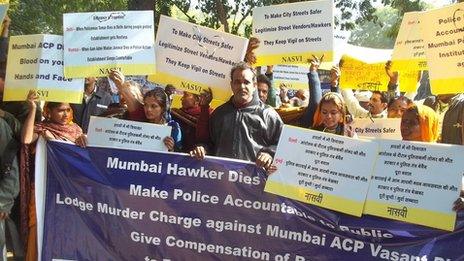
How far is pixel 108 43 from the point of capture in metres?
4.14

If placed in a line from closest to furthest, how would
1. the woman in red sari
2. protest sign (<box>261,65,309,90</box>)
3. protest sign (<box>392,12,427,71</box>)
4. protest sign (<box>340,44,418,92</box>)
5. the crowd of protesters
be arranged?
the crowd of protesters
the woman in red sari
protest sign (<box>392,12,427,71</box>)
protest sign (<box>340,44,418,92</box>)
protest sign (<box>261,65,309,90</box>)

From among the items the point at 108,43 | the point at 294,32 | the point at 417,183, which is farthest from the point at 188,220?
the point at 294,32

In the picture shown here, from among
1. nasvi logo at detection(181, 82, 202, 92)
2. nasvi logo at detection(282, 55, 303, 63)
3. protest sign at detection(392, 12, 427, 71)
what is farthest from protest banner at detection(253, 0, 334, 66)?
protest sign at detection(392, 12, 427, 71)

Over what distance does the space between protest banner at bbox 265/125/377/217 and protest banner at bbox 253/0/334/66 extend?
88cm

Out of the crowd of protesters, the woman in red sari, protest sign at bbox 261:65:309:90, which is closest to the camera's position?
the crowd of protesters

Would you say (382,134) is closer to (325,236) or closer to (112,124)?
(325,236)

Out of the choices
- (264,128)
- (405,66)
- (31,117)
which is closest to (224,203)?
(264,128)

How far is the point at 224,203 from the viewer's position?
12.5ft

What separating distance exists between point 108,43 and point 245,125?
1144 millimetres

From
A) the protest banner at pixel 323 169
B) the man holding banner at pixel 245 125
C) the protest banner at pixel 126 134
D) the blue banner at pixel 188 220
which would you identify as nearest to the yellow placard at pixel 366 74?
the man holding banner at pixel 245 125

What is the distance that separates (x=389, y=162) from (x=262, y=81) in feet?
5.84

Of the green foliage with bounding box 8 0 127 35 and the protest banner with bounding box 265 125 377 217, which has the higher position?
the green foliage with bounding box 8 0 127 35

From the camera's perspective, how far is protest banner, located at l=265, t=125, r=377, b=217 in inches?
136

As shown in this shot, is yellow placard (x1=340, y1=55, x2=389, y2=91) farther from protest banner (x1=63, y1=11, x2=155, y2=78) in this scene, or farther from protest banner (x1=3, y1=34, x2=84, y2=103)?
protest banner (x1=3, y1=34, x2=84, y2=103)
